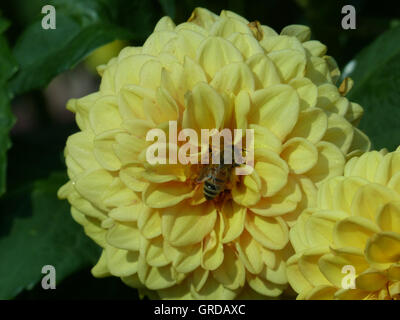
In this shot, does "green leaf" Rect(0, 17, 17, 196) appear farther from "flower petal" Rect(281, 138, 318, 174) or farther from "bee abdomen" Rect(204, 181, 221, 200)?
"flower petal" Rect(281, 138, 318, 174)

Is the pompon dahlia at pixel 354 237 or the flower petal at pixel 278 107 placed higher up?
the flower petal at pixel 278 107

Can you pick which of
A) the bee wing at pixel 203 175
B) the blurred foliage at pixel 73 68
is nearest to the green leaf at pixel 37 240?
the blurred foliage at pixel 73 68

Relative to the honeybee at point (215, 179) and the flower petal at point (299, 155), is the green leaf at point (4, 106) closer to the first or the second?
the honeybee at point (215, 179)

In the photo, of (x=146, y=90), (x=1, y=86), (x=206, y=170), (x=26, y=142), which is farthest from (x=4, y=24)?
(x=206, y=170)

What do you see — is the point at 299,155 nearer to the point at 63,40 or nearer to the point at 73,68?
the point at 73,68

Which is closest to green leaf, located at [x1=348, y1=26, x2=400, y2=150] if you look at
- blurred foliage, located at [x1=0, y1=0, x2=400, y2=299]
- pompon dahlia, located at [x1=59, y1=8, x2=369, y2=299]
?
blurred foliage, located at [x1=0, y1=0, x2=400, y2=299]
